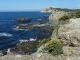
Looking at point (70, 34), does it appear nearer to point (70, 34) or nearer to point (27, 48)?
point (70, 34)

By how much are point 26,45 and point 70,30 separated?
1759 cm

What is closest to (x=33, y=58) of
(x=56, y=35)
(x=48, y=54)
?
(x=48, y=54)

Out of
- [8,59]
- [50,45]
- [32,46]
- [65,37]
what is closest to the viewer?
[8,59]

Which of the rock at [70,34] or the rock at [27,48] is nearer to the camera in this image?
the rock at [70,34]

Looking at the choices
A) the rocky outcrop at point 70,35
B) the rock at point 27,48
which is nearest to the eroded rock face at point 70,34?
the rocky outcrop at point 70,35

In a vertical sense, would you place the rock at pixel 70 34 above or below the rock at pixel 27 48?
above

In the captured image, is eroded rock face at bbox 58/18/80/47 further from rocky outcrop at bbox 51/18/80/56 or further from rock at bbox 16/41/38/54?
rock at bbox 16/41/38/54

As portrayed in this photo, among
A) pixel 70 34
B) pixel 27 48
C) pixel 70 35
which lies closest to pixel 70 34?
pixel 70 34

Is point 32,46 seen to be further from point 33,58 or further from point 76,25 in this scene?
point 33,58

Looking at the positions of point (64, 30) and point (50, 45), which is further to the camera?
point (64, 30)

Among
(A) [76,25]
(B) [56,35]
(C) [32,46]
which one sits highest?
(A) [76,25]

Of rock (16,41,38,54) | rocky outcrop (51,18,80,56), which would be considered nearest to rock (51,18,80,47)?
rocky outcrop (51,18,80,56)

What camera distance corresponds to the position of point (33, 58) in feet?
37.8

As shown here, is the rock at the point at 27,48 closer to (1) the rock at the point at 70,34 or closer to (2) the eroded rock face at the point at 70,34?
(1) the rock at the point at 70,34
